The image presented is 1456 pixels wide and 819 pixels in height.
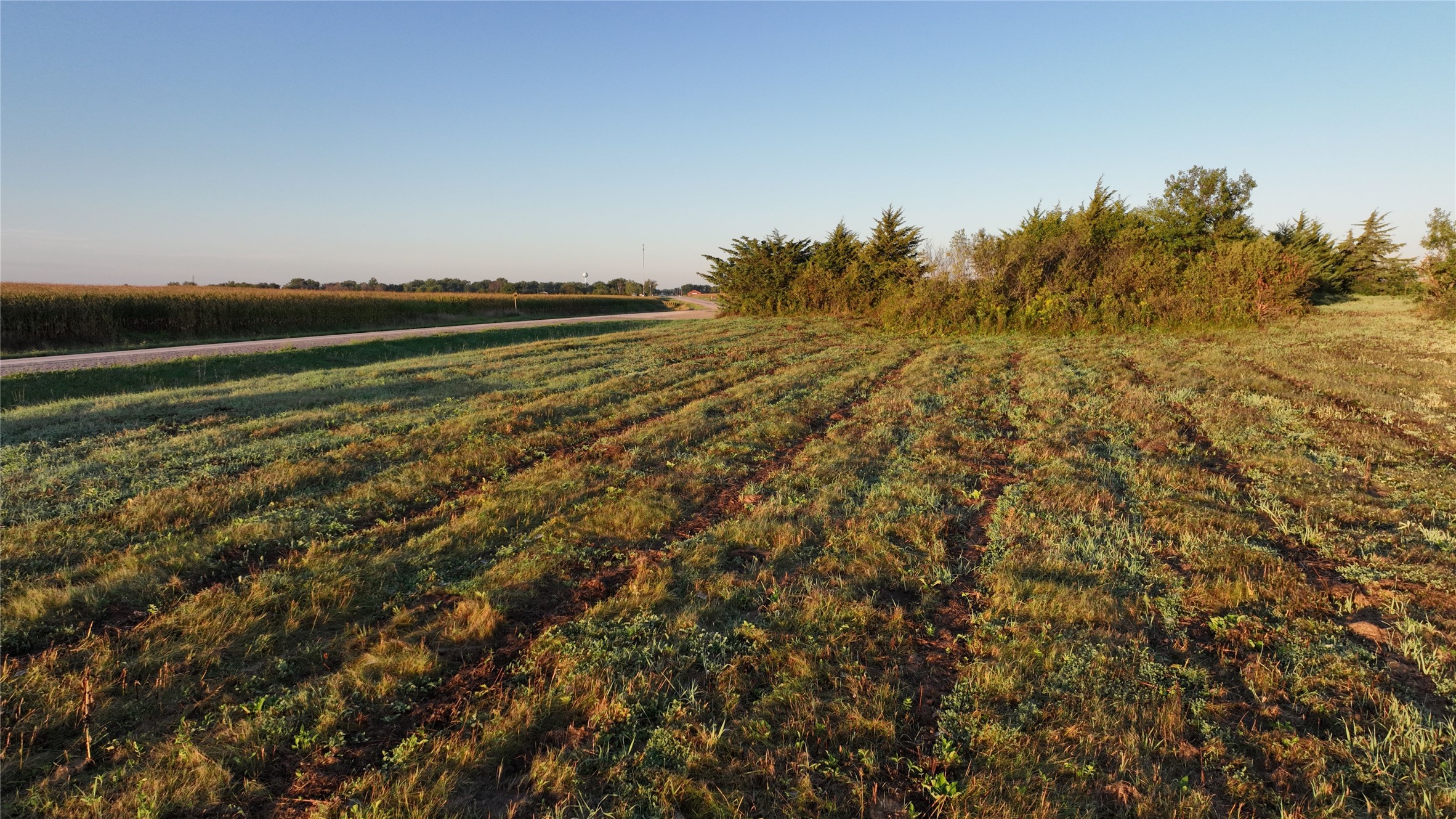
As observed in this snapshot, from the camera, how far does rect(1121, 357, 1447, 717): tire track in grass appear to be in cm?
346

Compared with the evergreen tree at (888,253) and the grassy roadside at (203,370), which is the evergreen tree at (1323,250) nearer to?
the evergreen tree at (888,253)

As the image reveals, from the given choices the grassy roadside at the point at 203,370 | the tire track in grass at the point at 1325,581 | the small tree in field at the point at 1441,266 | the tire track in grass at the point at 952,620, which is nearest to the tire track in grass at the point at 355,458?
the tire track in grass at the point at 952,620

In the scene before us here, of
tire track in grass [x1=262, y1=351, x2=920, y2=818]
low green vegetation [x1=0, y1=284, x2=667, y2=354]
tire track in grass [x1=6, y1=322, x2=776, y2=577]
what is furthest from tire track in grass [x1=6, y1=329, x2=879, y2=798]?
low green vegetation [x1=0, y1=284, x2=667, y2=354]

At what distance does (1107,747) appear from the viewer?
3.02m

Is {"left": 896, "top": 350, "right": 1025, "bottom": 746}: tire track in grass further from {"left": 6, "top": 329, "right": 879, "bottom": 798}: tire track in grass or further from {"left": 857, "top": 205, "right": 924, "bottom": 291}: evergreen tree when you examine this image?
{"left": 857, "top": 205, "right": 924, "bottom": 291}: evergreen tree

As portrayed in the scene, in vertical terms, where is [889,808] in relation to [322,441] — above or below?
below

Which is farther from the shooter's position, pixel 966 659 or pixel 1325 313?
pixel 1325 313

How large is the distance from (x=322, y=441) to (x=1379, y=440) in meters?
15.3

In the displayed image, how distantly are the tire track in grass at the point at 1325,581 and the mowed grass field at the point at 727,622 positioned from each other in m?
0.03

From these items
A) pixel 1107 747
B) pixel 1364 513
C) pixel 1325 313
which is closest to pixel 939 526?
pixel 1107 747

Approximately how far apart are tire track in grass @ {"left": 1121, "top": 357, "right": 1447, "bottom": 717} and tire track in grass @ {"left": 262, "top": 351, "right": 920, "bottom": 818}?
417 cm

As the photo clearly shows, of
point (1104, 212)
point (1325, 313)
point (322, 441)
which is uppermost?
point (1104, 212)

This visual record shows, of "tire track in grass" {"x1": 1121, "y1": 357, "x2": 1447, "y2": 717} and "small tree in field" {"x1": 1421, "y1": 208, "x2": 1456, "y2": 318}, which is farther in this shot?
"small tree in field" {"x1": 1421, "y1": 208, "x2": 1456, "y2": 318}

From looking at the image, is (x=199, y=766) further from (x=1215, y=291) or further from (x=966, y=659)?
(x=1215, y=291)
